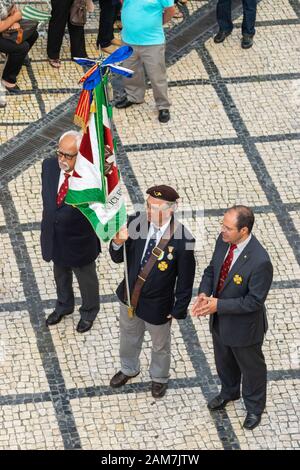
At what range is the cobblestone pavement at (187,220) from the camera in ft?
31.1

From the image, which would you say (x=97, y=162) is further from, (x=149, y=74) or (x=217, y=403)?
(x=149, y=74)

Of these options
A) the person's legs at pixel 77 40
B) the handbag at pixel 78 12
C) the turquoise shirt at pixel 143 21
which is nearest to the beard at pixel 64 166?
the turquoise shirt at pixel 143 21

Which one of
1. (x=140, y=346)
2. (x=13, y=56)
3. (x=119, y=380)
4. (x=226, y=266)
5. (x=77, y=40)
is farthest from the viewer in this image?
(x=77, y=40)

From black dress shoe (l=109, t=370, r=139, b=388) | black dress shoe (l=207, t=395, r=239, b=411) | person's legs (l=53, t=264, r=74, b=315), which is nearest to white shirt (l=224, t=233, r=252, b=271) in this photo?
black dress shoe (l=207, t=395, r=239, b=411)

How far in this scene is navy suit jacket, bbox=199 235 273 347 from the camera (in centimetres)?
869

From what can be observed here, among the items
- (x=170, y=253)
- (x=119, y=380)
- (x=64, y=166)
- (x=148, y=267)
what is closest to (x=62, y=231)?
(x=64, y=166)

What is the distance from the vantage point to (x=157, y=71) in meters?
12.5

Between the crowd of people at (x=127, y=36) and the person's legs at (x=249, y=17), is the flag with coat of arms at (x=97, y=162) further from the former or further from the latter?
the person's legs at (x=249, y=17)

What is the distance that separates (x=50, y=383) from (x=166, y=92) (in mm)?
4098

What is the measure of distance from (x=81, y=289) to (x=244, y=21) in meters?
4.93

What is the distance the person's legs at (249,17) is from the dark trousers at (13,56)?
2.56 metres
